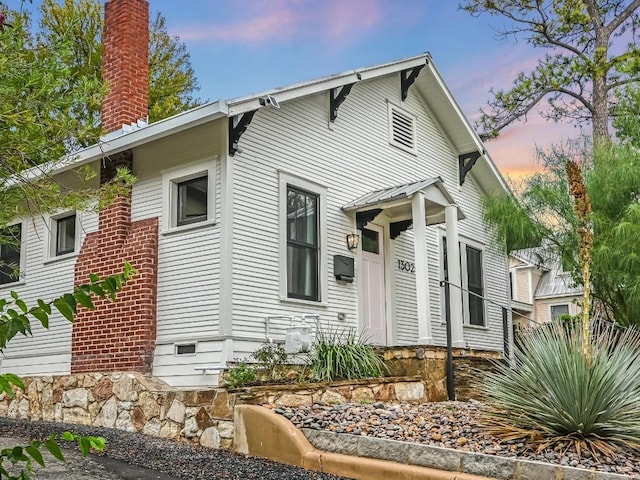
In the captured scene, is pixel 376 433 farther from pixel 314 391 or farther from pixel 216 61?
pixel 216 61

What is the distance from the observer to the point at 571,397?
576 cm

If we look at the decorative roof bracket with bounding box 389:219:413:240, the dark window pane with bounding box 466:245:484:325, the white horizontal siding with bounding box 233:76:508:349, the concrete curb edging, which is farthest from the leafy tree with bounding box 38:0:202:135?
the concrete curb edging

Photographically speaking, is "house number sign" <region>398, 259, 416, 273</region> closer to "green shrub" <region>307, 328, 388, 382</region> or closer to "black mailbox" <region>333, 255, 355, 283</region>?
"black mailbox" <region>333, 255, 355, 283</region>

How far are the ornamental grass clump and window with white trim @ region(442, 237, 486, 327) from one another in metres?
6.84

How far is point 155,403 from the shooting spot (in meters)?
8.07

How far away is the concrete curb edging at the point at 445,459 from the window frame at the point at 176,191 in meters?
3.62

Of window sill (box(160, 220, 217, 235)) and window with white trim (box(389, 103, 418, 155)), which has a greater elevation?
window with white trim (box(389, 103, 418, 155))

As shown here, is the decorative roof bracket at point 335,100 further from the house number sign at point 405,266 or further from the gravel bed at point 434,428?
the gravel bed at point 434,428

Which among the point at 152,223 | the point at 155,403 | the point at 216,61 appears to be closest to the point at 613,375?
the point at 155,403

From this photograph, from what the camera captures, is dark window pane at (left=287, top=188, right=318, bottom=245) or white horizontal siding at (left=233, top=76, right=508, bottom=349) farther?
dark window pane at (left=287, top=188, right=318, bottom=245)

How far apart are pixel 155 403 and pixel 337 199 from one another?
430 cm

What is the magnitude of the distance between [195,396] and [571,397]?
393cm

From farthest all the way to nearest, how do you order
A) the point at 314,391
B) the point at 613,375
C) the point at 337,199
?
the point at 337,199
the point at 314,391
the point at 613,375

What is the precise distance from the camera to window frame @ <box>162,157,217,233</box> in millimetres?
9031
